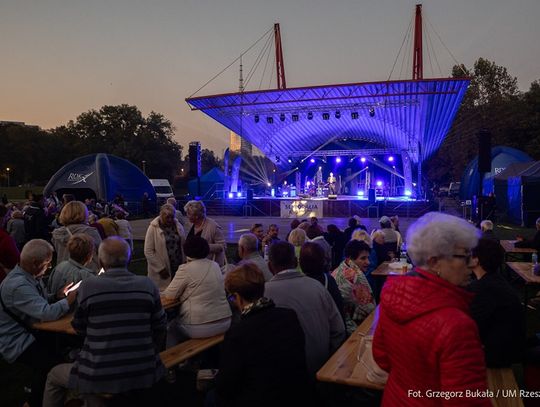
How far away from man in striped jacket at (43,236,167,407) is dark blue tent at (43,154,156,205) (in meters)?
22.9

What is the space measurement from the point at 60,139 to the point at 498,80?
5224cm

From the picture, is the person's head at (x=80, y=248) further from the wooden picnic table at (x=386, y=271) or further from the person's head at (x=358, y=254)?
the wooden picnic table at (x=386, y=271)

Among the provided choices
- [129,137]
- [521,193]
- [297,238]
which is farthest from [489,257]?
[129,137]

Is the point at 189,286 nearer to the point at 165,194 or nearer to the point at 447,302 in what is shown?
the point at 447,302

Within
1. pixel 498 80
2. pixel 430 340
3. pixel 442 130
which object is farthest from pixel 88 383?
pixel 498 80

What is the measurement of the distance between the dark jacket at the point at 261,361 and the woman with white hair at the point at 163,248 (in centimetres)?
354

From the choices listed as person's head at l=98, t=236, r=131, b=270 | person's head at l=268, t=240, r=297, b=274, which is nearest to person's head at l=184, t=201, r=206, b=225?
person's head at l=268, t=240, r=297, b=274

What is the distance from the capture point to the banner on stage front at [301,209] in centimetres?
2412

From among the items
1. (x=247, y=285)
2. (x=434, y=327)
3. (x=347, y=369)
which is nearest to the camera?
(x=434, y=327)

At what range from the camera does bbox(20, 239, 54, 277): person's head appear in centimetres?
362

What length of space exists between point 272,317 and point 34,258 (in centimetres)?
226

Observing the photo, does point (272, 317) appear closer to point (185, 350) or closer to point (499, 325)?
point (499, 325)

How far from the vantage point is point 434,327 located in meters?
1.52

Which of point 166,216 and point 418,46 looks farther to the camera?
point 418,46
